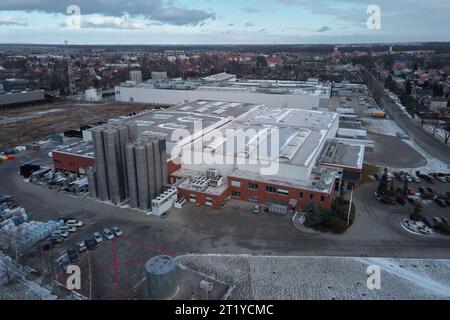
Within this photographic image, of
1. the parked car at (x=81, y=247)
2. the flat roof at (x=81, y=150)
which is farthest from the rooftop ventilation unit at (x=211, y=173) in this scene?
the parked car at (x=81, y=247)

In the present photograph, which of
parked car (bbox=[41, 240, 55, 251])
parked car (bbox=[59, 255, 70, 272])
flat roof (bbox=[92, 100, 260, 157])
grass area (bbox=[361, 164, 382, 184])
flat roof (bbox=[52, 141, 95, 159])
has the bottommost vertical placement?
parked car (bbox=[59, 255, 70, 272])

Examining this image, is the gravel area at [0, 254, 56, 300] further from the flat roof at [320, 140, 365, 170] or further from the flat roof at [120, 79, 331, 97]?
the flat roof at [120, 79, 331, 97]

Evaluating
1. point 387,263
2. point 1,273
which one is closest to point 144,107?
point 1,273

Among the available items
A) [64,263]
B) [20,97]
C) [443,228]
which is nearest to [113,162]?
[64,263]

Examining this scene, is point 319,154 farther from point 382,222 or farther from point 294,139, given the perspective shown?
point 382,222

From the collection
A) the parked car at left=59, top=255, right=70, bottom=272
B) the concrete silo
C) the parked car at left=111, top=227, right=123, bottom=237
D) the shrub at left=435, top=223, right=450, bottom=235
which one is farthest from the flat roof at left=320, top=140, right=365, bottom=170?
the parked car at left=59, top=255, right=70, bottom=272

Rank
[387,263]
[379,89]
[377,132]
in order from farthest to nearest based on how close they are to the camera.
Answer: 1. [379,89]
2. [377,132]
3. [387,263]
